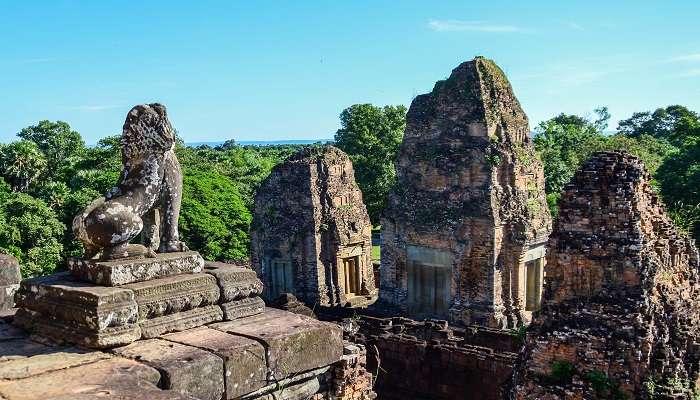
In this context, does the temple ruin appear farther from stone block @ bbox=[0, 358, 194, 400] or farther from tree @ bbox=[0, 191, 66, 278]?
tree @ bbox=[0, 191, 66, 278]

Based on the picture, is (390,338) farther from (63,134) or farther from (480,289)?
(63,134)

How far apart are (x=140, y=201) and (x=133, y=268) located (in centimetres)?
61

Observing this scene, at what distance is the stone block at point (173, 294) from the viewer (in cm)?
438

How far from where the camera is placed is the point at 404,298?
19250 millimetres

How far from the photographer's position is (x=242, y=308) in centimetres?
500

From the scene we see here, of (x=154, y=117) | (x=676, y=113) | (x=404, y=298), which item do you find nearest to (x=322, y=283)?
(x=404, y=298)

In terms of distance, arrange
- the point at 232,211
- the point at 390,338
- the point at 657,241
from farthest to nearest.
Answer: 1. the point at 232,211
2. the point at 390,338
3. the point at 657,241

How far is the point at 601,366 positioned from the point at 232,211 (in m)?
24.5

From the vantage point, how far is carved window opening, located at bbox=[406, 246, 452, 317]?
18500mm

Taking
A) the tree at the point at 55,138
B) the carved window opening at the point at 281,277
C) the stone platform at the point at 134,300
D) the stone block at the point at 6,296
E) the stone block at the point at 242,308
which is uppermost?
the tree at the point at 55,138

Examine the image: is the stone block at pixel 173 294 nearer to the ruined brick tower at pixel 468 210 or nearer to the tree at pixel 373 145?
the ruined brick tower at pixel 468 210

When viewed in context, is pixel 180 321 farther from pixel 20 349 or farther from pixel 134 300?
pixel 20 349

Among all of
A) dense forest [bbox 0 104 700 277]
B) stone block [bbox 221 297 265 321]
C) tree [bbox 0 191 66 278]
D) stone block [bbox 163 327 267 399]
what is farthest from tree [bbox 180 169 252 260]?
stone block [bbox 163 327 267 399]

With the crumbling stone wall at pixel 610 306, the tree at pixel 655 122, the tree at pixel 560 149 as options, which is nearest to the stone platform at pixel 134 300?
the crumbling stone wall at pixel 610 306
